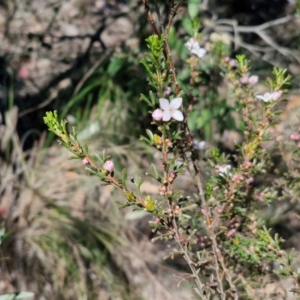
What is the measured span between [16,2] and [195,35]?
233 cm

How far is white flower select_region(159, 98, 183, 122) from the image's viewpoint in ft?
3.87

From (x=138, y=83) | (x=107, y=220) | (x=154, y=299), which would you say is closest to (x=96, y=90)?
(x=138, y=83)

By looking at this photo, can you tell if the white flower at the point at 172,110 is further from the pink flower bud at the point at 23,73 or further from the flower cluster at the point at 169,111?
the pink flower bud at the point at 23,73

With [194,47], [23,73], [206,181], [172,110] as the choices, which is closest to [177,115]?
[172,110]

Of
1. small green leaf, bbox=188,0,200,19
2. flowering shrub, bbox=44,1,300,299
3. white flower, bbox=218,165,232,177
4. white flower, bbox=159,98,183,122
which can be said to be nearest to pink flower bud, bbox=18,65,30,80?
small green leaf, bbox=188,0,200,19

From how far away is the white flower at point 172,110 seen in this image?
118 centimetres

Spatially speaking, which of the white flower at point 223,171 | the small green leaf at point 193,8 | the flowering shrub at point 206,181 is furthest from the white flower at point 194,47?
the small green leaf at point 193,8

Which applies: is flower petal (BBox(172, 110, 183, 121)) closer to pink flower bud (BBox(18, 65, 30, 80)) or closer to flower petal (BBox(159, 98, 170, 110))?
flower petal (BBox(159, 98, 170, 110))

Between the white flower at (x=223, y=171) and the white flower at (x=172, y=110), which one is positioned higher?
the white flower at (x=172, y=110)

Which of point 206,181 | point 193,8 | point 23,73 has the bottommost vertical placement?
point 23,73

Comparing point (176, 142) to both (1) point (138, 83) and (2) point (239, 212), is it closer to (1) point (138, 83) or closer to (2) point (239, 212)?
(2) point (239, 212)

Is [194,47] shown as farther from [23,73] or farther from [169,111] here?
[23,73]

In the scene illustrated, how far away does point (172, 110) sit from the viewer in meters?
1.19

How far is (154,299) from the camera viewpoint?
7.55 feet
